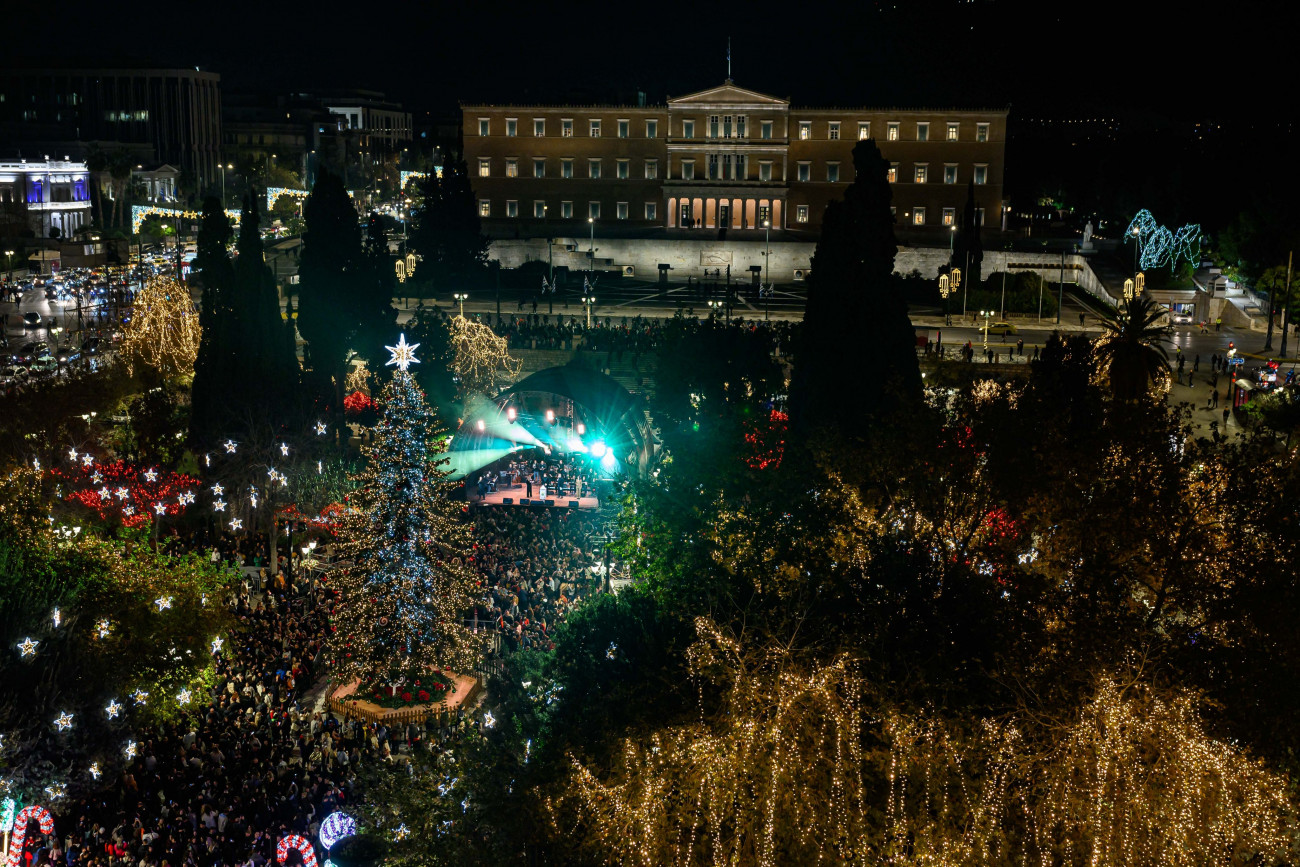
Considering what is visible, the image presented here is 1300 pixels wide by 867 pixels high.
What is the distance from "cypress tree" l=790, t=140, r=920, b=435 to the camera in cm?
2323

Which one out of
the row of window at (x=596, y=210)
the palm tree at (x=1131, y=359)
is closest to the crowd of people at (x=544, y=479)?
the palm tree at (x=1131, y=359)

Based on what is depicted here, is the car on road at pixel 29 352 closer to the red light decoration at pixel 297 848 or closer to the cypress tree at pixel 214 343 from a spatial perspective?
the cypress tree at pixel 214 343

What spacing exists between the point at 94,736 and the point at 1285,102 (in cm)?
7905

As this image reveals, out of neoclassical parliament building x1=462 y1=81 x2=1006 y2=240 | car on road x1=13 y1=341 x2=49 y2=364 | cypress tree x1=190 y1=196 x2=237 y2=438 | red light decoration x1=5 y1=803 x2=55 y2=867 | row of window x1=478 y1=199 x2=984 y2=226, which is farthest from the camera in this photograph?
row of window x1=478 y1=199 x2=984 y2=226

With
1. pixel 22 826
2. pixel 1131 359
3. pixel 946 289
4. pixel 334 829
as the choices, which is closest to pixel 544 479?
pixel 1131 359

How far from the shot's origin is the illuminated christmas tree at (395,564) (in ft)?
65.0

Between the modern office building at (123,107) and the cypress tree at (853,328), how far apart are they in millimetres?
104489

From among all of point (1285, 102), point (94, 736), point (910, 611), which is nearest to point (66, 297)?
point (94, 736)

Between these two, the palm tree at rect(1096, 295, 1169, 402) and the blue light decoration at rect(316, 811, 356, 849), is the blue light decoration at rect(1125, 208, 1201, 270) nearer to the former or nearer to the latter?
the palm tree at rect(1096, 295, 1169, 402)

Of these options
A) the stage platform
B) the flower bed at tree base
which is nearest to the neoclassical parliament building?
the stage platform

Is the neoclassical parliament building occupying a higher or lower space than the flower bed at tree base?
higher

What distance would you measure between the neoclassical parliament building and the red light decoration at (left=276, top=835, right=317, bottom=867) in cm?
5638

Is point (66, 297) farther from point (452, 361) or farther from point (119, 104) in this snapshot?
point (119, 104)

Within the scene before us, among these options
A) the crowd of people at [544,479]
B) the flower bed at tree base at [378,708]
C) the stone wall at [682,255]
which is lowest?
the flower bed at tree base at [378,708]
